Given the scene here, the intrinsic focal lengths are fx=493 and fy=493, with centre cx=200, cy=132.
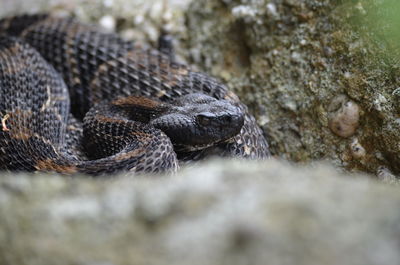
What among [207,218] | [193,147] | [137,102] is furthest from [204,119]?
[207,218]

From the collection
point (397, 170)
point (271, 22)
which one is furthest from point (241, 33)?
point (397, 170)

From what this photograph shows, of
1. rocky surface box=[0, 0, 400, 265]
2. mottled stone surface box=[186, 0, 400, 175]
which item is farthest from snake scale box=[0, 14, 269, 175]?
rocky surface box=[0, 0, 400, 265]

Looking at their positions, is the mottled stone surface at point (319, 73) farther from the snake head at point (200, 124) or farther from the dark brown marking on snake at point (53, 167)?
the dark brown marking on snake at point (53, 167)

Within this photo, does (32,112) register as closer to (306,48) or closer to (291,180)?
(306,48)

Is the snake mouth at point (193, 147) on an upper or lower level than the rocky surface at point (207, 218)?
lower

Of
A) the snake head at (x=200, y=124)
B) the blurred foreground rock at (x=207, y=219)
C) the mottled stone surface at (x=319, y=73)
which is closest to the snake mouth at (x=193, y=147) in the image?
the snake head at (x=200, y=124)

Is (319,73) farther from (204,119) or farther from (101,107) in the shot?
(101,107)

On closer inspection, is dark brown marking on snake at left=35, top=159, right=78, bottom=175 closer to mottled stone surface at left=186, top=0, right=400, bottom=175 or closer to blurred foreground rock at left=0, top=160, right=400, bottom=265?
blurred foreground rock at left=0, top=160, right=400, bottom=265
